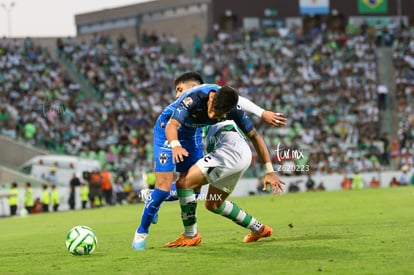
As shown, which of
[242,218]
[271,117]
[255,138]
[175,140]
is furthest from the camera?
[242,218]

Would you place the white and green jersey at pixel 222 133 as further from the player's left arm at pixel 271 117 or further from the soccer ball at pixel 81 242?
the soccer ball at pixel 81 242

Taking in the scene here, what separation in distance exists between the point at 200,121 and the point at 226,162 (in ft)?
2.10

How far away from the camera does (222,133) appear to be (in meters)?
12.3

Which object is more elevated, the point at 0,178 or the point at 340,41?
the point at 340,41

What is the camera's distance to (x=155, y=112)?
45.9 meters

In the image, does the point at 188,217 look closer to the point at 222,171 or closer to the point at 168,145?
the point at 222,171

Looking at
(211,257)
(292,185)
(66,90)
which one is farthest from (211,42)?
(211,257)

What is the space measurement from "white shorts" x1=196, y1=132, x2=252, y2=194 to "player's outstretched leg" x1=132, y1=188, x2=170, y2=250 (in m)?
0.64

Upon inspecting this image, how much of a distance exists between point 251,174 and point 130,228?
22526 millimetres

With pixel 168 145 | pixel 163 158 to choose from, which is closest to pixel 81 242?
pixel 163 158

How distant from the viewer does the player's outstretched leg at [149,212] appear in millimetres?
11992

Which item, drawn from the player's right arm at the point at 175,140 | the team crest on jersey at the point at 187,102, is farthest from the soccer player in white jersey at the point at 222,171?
the team crest on jersey at the point at 187,102

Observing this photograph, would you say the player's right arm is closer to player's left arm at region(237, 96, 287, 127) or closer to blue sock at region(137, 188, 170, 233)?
blue sock at region(137, 188, 170, 233)

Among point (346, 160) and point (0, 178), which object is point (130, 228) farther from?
point (346, 160)
